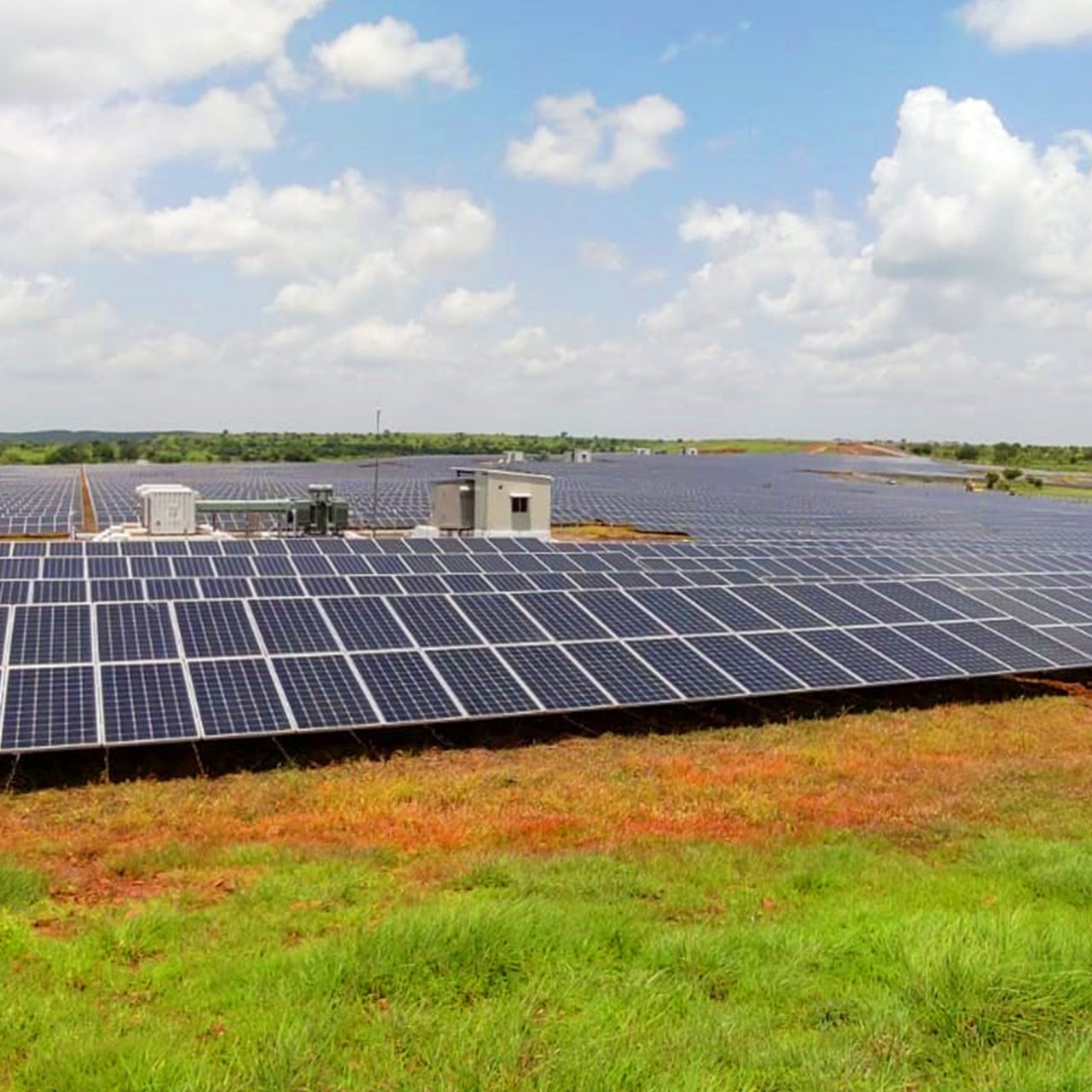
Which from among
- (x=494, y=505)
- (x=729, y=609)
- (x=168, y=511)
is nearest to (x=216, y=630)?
(x=729, y=609)

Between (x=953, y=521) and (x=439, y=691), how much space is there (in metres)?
61.7

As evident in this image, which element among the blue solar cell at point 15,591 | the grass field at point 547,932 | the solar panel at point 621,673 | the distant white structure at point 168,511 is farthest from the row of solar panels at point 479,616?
the distant white structure at point 168,511

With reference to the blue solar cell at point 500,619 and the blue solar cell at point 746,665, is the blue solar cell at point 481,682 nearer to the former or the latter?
the blue solar cell at point 500,619

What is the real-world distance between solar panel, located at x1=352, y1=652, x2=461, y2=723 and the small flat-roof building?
75.1 feet

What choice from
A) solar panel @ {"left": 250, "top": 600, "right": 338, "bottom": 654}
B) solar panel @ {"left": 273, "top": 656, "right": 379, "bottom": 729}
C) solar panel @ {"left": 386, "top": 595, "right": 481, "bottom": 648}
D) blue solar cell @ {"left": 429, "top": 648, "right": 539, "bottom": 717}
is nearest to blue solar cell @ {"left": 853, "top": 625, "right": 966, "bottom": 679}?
blue solar cell @ {"left": 429, "top": 648, "right": 539, "bottom": 717}

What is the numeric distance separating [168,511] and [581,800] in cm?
3267

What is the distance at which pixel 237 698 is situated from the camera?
15562mm

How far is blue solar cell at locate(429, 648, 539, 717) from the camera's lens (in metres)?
16.6

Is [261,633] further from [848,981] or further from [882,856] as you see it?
[848,981]

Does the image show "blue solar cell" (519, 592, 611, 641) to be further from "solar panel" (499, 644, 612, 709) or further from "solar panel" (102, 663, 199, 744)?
"solar panel" (102, 663, 199, 744)

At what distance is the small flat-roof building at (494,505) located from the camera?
134ft

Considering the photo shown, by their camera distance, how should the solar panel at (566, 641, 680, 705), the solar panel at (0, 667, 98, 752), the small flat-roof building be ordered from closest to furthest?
the solar panel at (0, 667, 98, 752) < the solar panel at (566, 641, 680, 705) < the small flat-roof building

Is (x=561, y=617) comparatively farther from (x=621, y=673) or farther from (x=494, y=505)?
(x=494, y=505)

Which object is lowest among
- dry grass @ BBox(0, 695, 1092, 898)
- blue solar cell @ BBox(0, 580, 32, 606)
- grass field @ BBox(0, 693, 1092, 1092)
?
→ dry grass @ BBox(0, 695, 1092, 898)
